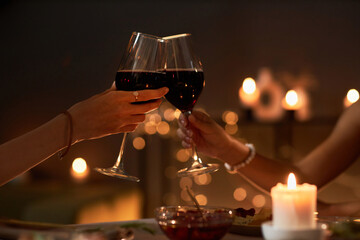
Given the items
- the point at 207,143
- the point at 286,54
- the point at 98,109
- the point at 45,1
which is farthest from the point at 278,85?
the point at 98,109

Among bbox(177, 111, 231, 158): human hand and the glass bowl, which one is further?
bbox(177, 111, 231, 158): human hand

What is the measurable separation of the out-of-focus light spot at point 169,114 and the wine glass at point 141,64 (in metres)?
2.95

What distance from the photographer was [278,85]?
179 inches

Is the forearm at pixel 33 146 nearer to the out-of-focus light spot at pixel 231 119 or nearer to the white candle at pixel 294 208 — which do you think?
the white candle at pixel 294 208

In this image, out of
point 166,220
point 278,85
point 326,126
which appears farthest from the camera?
point 278,85

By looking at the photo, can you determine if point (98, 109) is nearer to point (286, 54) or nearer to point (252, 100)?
point (252, 100)

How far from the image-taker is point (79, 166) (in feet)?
14.6

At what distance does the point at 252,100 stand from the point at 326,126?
0.66 metres

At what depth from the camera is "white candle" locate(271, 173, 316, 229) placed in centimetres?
75

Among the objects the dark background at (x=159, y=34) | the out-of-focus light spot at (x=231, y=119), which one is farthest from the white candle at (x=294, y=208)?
the dark background at (x=159, y=34)

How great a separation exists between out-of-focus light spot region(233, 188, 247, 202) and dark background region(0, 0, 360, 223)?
126 centimetres

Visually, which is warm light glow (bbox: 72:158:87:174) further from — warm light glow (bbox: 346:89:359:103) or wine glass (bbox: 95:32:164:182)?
wine glass (bbox: 95:32:164:182)

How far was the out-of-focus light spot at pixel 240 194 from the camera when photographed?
11.6 ft

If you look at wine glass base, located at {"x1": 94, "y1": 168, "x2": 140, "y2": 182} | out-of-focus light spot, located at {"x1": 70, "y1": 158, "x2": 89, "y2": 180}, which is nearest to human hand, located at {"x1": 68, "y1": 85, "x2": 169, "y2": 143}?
wine glass base, located at {"x1": 94, "y1": 168, "x2": 140, "y2": 182}
